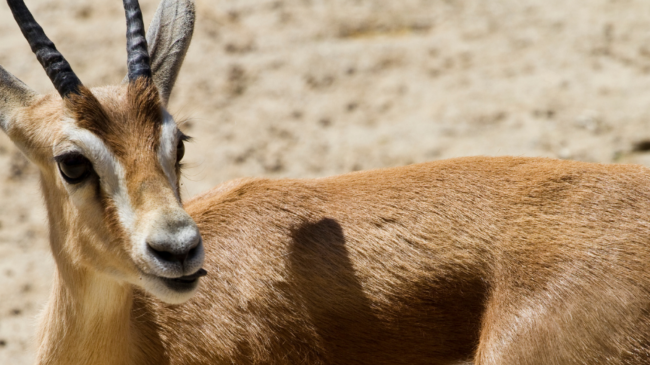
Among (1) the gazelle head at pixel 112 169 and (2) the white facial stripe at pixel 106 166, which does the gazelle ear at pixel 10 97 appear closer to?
(1) the gazelle head at pixel 112 169

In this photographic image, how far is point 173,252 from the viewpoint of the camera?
3.69 metres

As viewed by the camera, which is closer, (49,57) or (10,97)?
(49,57)

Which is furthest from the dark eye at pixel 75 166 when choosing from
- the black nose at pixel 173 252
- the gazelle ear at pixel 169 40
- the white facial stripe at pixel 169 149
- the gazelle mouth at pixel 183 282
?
the gazelle ear at pixel 169 40

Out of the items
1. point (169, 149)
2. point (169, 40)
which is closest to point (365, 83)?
point (169, 40)

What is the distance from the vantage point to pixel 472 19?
1064 cm

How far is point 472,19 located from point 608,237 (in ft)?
23.0

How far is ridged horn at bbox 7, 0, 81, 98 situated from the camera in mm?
4176

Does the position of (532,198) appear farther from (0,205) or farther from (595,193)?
(0,205)

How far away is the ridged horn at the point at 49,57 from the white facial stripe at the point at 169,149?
558mm

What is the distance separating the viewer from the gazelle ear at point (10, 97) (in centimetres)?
436

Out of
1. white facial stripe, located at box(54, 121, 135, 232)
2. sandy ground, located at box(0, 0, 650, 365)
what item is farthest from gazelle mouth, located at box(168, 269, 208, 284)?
sandy ground, located at box(0, 0, 650, 365)

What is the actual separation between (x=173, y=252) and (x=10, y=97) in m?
1.66

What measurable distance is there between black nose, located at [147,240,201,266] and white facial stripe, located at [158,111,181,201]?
1.49ft

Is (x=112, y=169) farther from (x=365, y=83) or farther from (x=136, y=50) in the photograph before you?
(x=365, y=83)
